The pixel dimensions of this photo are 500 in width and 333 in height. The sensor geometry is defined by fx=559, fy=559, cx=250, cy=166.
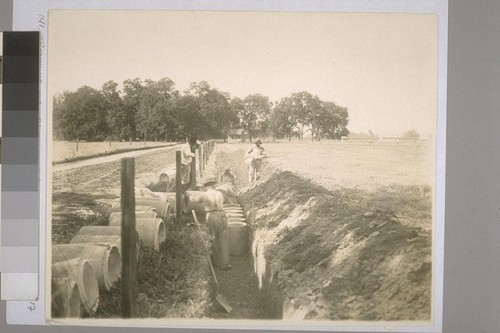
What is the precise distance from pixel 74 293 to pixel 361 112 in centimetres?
160

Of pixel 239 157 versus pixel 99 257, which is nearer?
pixel 99 257

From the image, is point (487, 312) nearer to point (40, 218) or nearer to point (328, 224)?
point (328, 224)

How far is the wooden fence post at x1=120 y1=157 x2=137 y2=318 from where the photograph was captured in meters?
2.61

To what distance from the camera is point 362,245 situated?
103 inches

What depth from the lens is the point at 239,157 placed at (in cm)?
267

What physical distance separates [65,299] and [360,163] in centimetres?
154

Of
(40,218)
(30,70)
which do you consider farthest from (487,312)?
(30,70)

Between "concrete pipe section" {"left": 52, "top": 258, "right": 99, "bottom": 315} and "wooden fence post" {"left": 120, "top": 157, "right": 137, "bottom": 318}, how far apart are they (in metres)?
0.13

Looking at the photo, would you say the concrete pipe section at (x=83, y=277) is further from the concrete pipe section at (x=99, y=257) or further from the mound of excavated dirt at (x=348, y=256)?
the mound of excavated dirt at (x=348, y=256)

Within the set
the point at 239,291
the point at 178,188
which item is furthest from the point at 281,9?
the point at 239,291

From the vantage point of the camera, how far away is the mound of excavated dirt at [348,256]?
261cm

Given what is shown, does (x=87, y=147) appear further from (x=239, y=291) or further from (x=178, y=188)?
(x=239, y=291)

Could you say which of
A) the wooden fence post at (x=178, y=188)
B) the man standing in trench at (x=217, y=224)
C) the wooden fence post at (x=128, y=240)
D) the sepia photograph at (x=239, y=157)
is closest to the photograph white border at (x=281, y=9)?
the sepia photograph at (x=239, y=157)

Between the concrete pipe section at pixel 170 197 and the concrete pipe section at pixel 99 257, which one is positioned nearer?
the concrete pipe section at pixel 99 257
